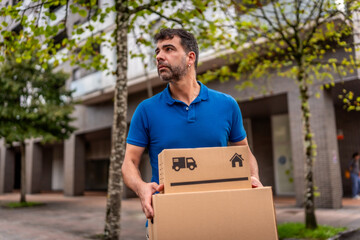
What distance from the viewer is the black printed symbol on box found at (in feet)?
5.88

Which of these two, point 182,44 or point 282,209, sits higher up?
point 182,44

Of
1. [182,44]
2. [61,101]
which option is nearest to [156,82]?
[61,101]

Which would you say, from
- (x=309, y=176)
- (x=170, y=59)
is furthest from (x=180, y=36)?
(x=309, y=176)

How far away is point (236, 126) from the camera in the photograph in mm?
2246

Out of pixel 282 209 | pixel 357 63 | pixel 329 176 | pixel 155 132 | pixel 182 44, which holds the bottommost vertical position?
pixel 282 209

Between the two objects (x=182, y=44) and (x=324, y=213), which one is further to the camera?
(x=324, y=213)

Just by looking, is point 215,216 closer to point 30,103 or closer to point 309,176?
point 309,176

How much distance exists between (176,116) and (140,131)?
0.80ft

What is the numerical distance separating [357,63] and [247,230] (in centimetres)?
716

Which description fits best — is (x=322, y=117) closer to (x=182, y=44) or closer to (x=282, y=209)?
(x=282, y=209)

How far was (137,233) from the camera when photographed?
814 cm

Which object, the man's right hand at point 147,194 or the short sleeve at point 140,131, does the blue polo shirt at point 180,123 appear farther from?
the man's right hand at point 147,194

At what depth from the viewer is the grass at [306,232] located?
6.61m

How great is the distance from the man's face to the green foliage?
1302 centimetres
